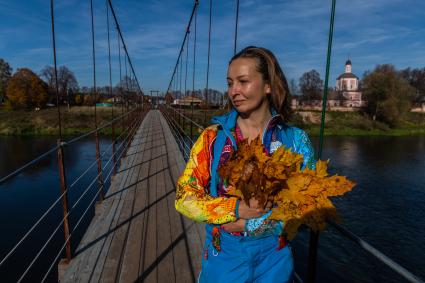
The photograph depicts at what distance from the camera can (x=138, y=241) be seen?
300 cm

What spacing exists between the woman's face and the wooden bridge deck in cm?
164

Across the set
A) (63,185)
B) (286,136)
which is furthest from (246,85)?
(63,185)

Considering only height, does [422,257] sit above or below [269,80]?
below

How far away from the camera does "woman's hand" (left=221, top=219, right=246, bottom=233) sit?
1052mm

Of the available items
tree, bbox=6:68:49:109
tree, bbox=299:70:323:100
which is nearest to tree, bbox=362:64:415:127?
tree, bbox=299:70:323:100

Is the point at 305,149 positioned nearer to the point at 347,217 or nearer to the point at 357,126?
the point at 347,217

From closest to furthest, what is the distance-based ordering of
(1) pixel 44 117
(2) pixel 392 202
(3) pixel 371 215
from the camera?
1. (3) pixel 371 215
2. (2) pixel 392 202
3. (1) pixel 44 117

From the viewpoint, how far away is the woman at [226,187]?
1062 mm

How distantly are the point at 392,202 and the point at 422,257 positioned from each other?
4512mm

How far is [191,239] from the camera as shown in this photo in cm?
304

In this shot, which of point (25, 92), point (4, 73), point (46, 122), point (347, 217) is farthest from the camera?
point (4, 73)

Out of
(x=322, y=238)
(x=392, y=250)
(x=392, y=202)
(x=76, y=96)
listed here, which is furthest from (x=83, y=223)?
(x=76, y=96)

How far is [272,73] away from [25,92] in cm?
4939

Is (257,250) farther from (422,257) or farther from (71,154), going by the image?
(71,154)
